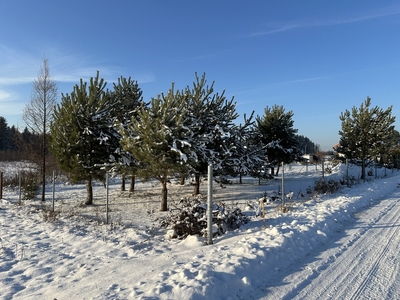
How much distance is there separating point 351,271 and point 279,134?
20.3 meters

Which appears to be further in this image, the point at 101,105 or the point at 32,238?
the point at 101,105

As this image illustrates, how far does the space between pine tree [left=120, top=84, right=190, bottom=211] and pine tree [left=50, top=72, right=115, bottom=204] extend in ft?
9.27

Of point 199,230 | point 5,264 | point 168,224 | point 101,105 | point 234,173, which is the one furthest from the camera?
point 234,173

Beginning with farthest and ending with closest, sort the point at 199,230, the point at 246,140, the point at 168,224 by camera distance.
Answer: the point at 246,140 → the point at 168,224 → the point at 199,230

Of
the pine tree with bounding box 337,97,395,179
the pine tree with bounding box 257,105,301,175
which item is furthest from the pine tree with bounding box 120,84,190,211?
the pine tree with bounding box 337,97,395,179

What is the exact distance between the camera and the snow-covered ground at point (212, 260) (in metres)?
4.08

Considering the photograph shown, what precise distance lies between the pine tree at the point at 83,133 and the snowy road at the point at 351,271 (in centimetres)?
1096

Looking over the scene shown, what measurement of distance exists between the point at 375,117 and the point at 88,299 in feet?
87.5

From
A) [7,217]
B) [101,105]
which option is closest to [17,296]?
[7,217]

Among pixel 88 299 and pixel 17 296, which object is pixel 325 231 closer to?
pixel 88 299

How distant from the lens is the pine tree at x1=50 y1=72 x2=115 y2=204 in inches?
557

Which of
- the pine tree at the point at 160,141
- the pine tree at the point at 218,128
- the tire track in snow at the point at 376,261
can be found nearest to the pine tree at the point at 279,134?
the pine tree at the point at 218,128

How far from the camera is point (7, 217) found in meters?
11.1

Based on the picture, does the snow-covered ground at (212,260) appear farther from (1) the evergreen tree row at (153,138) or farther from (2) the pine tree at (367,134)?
(2) the pine tree at (367,134)
